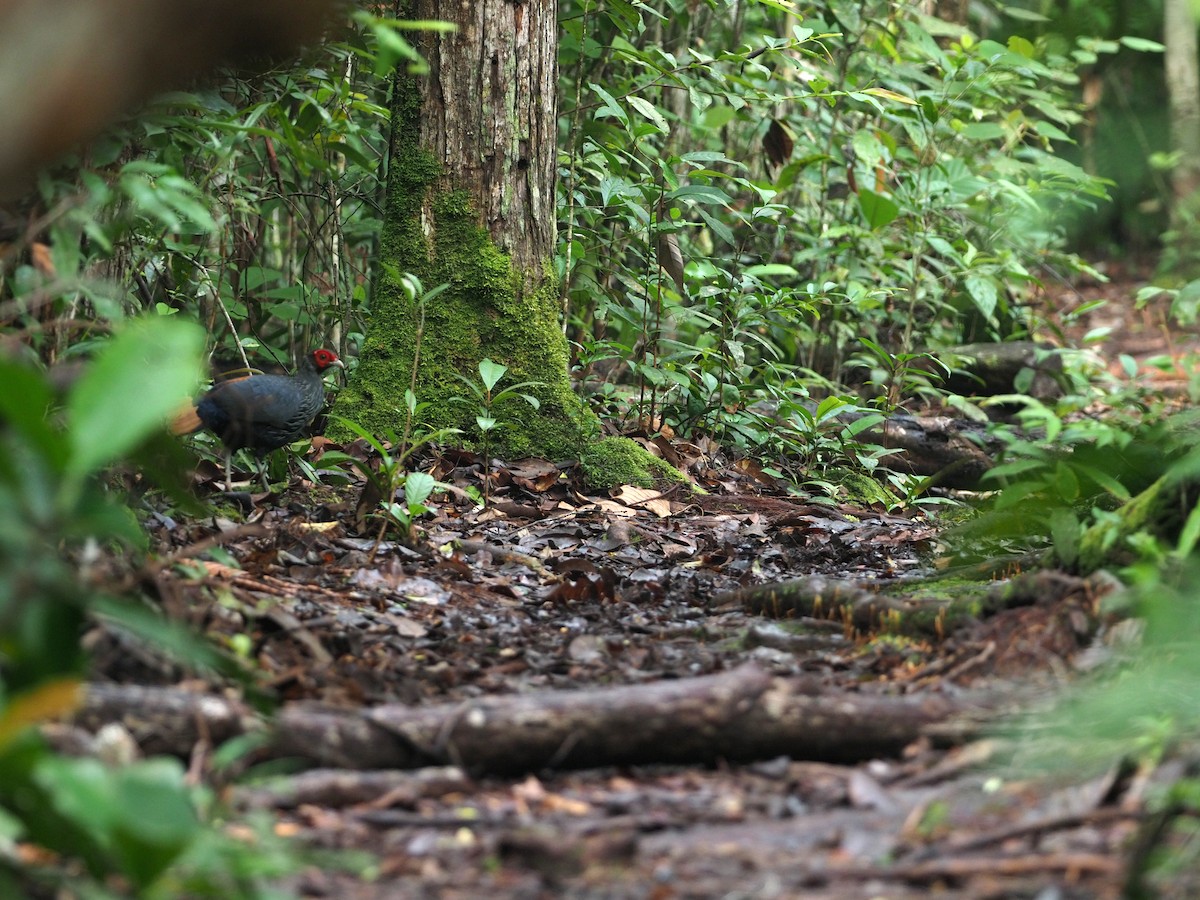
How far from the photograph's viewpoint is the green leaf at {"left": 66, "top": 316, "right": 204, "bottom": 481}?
4.70 feet

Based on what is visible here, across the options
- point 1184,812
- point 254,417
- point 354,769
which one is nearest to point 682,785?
point 354,769

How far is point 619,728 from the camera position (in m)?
2.05

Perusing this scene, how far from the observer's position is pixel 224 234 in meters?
4.63

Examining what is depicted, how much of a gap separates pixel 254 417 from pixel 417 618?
1252 millimetres

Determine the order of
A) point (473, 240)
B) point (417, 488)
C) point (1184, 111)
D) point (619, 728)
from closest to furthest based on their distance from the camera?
point (619, 728) → point (1184, 111) → point (417, 488) → point (473, 240)

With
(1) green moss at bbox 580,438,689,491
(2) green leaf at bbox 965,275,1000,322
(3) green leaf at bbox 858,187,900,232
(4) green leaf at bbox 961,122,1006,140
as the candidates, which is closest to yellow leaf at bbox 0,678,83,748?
(1) green moss at bbox 580,438,689,491

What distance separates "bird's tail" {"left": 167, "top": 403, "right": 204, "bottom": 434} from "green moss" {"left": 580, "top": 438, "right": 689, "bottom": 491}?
1426mm

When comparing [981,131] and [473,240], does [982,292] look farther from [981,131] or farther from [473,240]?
[473,240]

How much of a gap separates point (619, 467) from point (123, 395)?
3.21 meters

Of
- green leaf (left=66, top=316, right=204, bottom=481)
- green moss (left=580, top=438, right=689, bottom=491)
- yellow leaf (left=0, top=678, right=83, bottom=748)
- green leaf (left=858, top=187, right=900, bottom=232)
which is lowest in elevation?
green moss (left=580, top=438, right=689, bottom=491)

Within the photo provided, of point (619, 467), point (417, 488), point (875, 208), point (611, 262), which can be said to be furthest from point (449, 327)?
point (875, 208)

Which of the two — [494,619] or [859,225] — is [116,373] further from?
[859,225]

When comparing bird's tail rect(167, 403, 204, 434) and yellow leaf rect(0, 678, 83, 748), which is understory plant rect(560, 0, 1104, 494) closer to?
bird's tail rect(167, 403, 204, 434)

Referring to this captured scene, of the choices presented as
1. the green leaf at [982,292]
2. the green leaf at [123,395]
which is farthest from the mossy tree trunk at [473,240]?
the green leaf at [123,395]
